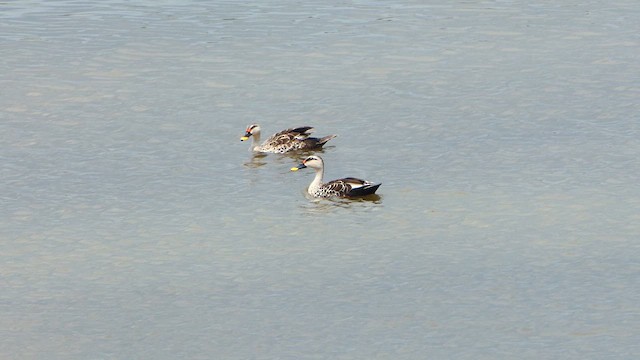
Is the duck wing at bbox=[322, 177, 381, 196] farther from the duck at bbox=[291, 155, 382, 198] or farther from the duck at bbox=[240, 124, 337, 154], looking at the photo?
the duck at bbox=[240, 124, 337, 154]

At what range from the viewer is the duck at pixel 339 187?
2570cm

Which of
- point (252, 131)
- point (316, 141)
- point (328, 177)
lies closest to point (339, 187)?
point (328, 177)

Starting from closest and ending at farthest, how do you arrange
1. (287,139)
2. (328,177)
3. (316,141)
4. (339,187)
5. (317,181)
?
1. (339,187)
2. (317,181)
3. (328,177)
4. (316,141)
5. (287,139)

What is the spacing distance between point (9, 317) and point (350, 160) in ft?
34.0

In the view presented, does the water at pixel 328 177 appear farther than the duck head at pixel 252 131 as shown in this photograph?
No

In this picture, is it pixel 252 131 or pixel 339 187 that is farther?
pixel 252 131

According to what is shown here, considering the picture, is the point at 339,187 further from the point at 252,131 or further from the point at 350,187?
the point at 252,131

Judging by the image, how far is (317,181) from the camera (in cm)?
2661

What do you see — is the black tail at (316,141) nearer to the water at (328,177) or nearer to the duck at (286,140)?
the duck at (286,140)

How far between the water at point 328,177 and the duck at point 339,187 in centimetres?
48

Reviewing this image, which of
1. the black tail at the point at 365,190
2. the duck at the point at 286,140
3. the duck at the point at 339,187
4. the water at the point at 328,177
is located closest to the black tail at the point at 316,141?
the duck at the point at 286,140

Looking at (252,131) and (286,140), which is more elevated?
(252,131)

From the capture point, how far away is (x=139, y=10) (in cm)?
4338

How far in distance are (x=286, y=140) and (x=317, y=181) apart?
3.31m
